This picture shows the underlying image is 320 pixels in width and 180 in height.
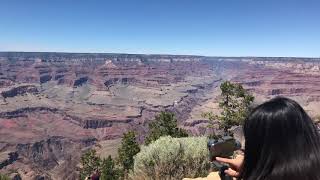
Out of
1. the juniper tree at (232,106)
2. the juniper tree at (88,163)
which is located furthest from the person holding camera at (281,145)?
the juniper tree at (88,163)

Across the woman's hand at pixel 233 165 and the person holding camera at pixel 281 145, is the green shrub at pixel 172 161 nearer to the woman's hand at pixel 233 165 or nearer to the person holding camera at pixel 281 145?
the woman's hand at pixel 233 165

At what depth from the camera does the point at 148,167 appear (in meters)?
13.4

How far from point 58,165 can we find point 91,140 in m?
39.2

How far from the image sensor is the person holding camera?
2.29 m

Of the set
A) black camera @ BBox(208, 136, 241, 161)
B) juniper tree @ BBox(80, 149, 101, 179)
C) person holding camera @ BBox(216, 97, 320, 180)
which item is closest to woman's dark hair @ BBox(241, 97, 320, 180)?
person holding camera @ BBox(216, 97, 320, 180)

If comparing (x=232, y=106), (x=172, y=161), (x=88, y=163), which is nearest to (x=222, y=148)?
(x=172, y=161)

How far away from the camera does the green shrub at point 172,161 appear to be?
13.1 metres

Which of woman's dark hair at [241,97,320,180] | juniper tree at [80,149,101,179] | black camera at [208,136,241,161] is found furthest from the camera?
juniper tree at [80,149,101,179]

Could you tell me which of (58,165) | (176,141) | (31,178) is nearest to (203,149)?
(176,141)

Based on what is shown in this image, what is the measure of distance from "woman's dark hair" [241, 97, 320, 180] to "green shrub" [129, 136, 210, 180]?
35.0ft

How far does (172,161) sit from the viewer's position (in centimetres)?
1315

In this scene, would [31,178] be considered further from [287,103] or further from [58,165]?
[287,103]

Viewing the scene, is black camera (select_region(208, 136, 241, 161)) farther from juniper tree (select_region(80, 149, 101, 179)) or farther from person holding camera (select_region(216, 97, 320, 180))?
juniper tree (select_region(80, 149, 101, 179))

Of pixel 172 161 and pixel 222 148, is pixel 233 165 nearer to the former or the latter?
pixel 222 148
